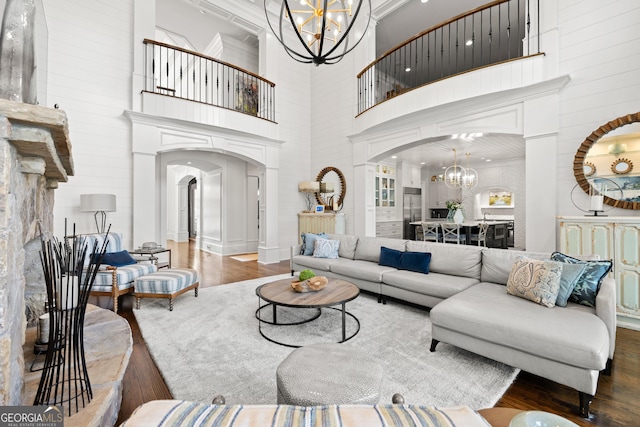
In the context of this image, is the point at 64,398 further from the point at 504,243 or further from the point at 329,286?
the point at 504,243

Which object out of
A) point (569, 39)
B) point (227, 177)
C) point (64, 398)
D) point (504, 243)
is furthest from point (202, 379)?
point (504, 243)

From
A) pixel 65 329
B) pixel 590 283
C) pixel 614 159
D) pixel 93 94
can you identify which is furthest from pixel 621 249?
pixel 93 94

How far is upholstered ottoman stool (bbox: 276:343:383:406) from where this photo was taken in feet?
4.27

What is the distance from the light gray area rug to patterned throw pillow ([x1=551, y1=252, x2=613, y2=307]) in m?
0.83

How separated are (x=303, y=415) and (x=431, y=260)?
3.26 meters

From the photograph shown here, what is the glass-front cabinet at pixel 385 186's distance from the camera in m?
8.50

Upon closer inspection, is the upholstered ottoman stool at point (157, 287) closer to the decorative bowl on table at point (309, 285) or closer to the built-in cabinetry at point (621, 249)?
the decorative bowl on table at point (309, 285)

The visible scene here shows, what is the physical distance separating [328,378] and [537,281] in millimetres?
2047

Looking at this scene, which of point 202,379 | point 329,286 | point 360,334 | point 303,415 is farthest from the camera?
point 329,286

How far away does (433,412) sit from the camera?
76 centimetres

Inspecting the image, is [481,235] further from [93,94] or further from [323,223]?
[93,94]

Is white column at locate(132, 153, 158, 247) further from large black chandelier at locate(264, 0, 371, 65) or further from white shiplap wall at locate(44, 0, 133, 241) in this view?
large black chandelier at locate(264, 0, 371, 65)

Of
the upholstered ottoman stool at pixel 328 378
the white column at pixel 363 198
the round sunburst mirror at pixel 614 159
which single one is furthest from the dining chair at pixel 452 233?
the upholstered ottoman stool at pixel 328 378

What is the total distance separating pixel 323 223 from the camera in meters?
6.50
